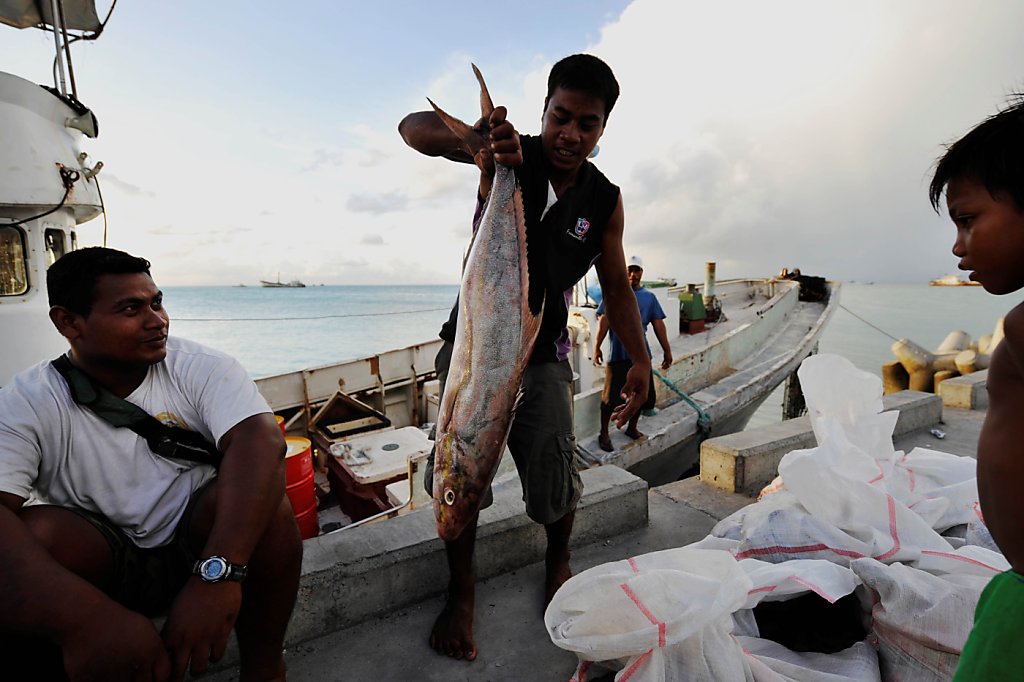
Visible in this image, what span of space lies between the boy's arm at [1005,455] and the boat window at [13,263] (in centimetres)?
828

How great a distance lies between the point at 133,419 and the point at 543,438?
1.57 m

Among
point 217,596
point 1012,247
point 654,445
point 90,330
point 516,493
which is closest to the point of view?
point 1012,247

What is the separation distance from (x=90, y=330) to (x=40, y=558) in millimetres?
745

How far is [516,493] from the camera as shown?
10.2ft

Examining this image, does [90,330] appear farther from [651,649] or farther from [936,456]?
[936,456]

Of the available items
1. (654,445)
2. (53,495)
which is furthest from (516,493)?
(654,445)

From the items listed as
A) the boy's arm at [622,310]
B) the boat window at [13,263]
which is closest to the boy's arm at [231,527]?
the boy's arm at [622,310]

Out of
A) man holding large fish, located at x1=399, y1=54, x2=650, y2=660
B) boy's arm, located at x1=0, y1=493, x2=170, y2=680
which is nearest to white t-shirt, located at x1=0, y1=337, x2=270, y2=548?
boy's arm, located at x1=0, y1=493, x2=170, y2=680

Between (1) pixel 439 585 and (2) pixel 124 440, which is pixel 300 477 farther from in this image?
(2) pixel 124 440

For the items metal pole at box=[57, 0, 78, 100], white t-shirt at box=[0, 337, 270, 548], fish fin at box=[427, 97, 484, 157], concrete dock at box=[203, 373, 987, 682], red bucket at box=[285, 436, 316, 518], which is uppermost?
metal pole at box=[57, 0, 78, 100]

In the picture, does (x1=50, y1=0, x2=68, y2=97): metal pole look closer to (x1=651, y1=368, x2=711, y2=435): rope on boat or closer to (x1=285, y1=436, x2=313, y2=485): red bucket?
(x1=285, y1=436, x2=313, y2=485): red bucket

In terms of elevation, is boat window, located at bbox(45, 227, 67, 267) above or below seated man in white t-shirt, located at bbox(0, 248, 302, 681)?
above

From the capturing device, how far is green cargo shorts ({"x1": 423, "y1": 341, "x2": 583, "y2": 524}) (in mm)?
2361

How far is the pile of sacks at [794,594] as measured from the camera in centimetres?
167
